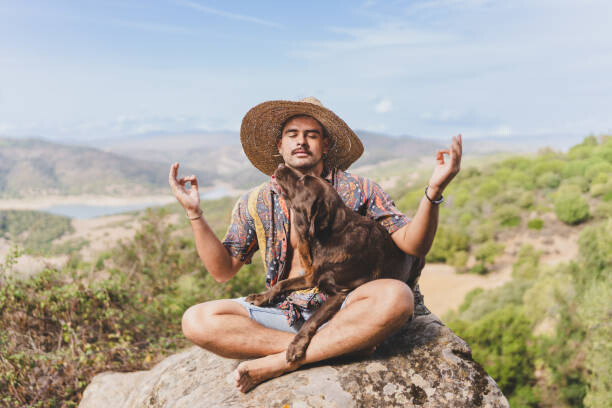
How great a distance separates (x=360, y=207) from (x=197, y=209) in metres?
1.22

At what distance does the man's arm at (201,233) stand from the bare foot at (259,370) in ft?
2.52

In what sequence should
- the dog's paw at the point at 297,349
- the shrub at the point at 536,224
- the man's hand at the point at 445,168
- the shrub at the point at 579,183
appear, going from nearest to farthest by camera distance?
the man's hand at the point at 445,168
the dog's paw at the point at 297,349
the shrub at the point at 536,224
the shrub at the point at 579,183

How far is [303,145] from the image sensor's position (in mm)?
3408

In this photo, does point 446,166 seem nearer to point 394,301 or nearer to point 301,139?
point 394,301

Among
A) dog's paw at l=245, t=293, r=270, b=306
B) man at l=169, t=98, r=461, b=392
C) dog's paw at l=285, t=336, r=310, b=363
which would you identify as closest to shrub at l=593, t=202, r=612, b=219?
man at l=169, t=98, r=461, b=392

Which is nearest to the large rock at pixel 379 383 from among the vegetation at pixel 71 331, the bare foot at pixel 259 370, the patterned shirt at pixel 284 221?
the bare foot at pixel 259 370

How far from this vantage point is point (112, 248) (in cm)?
1010

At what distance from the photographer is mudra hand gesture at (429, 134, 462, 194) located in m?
2.64

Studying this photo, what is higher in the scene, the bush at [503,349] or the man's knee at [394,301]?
the man's knee at [394,301]

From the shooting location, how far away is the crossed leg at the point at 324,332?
9.50ft

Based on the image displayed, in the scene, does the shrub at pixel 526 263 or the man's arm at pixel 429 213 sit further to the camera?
the shrub at pixel 526 263

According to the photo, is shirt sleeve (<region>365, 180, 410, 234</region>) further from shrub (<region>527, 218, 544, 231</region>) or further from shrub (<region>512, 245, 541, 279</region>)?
shrub (<region>527, 218, 544, 231</region>)

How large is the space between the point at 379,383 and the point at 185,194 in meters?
1.87

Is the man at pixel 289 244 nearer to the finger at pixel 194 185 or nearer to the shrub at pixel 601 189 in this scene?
the finger at pixel 194 185
